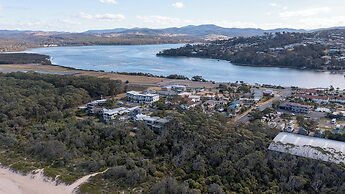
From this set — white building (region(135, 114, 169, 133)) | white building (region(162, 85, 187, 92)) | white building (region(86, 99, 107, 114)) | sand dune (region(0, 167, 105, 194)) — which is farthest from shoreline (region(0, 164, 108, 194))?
white building (region(162, 85, 187, 92))

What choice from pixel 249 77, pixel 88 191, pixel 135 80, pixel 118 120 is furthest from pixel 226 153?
pixel 249 77

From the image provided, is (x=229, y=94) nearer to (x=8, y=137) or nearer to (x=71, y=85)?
(x=71, y=85)

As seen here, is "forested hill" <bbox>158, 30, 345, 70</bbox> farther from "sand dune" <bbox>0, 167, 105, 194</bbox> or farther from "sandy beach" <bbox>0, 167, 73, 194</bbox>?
Result: "sandy beach" <bbox>0, 167, 73, 194</bbox>

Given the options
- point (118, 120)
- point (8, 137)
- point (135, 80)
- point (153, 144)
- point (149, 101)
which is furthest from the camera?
point (135, 80)

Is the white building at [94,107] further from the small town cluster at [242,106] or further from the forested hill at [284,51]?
the forested hill at [284,51]

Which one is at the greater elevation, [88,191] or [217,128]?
[217,128]

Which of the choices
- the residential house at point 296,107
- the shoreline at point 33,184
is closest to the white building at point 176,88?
the residential house at point 296,107

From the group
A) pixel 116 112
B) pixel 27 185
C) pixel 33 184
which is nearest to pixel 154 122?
pixel 116 112
